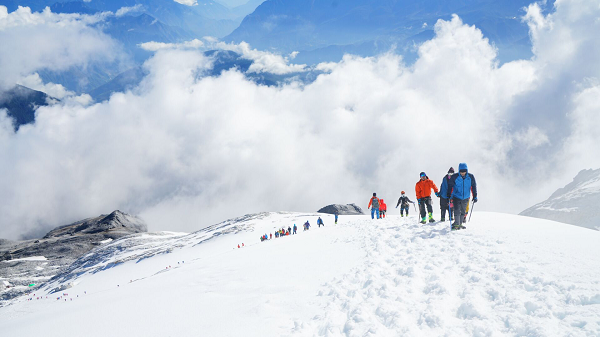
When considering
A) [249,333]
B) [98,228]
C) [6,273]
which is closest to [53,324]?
[249,333]

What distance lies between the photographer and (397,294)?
8.58 m

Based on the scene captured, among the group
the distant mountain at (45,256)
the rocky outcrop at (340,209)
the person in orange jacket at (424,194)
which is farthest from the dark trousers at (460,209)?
the rocky outcrop at (340,209)

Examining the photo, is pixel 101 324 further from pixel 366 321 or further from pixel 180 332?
pixel 366 321

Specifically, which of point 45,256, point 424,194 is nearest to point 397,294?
point 424,194

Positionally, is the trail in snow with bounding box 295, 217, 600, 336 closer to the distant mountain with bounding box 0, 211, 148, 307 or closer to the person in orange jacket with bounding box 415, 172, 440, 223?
the person in orange jacket with bounding box 415, 172, 440, 223

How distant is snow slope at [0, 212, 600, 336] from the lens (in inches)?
268

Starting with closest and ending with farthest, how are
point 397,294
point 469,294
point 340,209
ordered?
1. point 469,294
2. point 397,294
3. point 340,209

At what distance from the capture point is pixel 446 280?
349 inches

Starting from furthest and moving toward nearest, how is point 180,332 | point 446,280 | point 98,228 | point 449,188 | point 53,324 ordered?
point 98,228
point 449,188
point 53,324
point 446,280
point 180,332

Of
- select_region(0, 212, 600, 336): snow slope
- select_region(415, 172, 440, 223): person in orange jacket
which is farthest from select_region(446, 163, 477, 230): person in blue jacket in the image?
select_region(415, 172, 440, 223): person in orange jacket

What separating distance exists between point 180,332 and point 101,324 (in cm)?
368

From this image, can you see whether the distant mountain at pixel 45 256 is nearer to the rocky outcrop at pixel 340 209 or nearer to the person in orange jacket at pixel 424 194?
the rocky outcrop at pixel 340 209

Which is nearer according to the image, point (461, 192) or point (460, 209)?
point (461, 192)

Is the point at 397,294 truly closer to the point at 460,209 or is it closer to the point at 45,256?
the point at 460,209
